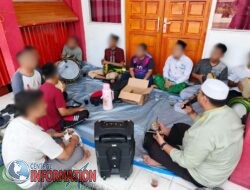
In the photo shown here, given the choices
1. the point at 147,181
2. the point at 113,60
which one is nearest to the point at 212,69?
the point at 113,60

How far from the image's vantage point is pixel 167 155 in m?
1.55

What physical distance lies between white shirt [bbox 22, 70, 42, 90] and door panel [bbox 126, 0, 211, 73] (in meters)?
1.98

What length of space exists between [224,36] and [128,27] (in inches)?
65.2

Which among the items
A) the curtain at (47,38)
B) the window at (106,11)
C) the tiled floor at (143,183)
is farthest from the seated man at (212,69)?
the curtain at (47,38)

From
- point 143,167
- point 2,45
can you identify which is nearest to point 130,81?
point 143,167

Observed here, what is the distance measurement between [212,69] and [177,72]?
51 cm

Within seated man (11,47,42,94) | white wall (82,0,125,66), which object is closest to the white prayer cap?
seated man (11,47,42,94)

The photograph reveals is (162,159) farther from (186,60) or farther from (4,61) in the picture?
(4,61)

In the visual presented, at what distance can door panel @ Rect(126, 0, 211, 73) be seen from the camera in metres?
2.88

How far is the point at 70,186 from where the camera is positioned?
1.53 m

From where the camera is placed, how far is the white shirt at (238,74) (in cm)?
254

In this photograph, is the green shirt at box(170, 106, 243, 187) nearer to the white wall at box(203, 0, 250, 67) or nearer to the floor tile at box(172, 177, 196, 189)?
the floor tile at box(172, 177, 196, 189)

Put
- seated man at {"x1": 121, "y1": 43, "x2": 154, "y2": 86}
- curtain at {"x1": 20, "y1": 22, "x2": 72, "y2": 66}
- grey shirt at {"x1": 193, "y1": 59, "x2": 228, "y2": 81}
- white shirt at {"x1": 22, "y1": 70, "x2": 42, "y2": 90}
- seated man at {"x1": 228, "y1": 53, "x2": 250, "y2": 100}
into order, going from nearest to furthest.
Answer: white shirt at {"x1": 22, "y1": 70, "x2": 42, "y2": 90} → seated man at {"x1": 228, "y1": 53, "x2": 250, "y2": 100} → grey shirt at {"x1": 193, "y1": 59, "x2": 228, "y2": 81} → seated man at {"x1": 121, "y1": 43, "x2": 154, "y2": 86} → curtain at {"x1": 20, "y1": 22, "x2": 72, "y2": 66}

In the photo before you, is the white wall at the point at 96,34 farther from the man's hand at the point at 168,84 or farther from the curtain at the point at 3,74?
the curtain at the point at 3,74
